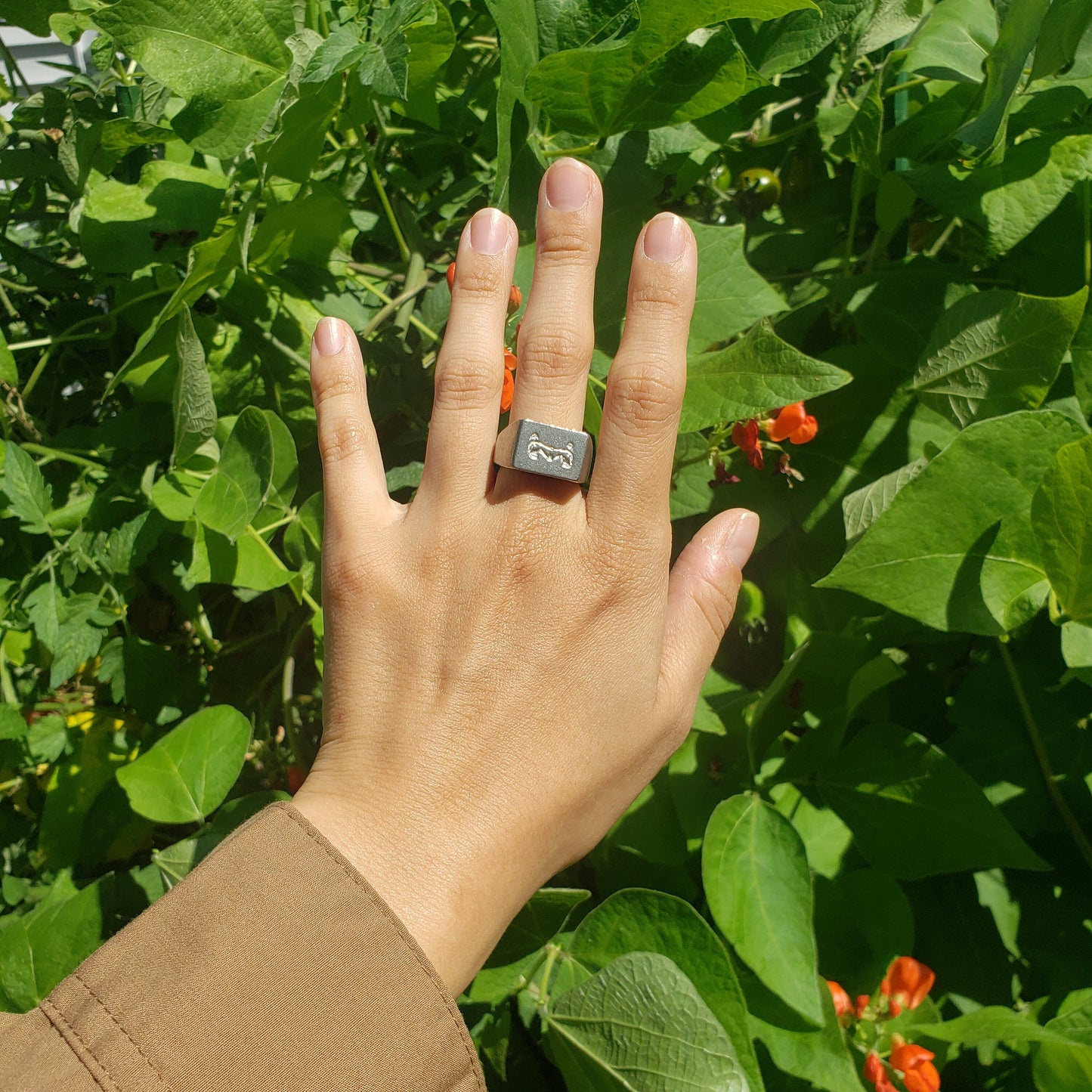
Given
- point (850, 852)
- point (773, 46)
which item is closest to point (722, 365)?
point (773, 46)

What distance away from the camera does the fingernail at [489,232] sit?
0.91 m

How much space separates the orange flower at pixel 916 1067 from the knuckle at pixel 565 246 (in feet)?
3.37

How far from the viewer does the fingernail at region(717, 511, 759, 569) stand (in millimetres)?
988

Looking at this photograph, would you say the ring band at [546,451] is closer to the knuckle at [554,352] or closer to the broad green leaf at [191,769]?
the knuckle at [554,352]

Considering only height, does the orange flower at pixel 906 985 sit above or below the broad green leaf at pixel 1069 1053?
below

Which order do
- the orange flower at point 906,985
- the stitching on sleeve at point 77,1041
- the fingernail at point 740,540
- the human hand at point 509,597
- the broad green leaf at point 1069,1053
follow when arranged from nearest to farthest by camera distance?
the stitching on sleeve at point 77,1041, the human hand at point 509,597, the broad green leaf at point 1069,1053, the fingernail at point 740,540, the orange flower at point 906,985

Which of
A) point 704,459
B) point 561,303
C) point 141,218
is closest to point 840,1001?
point 704,459

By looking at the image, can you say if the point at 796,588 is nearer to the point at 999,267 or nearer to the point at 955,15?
the point at 999,267

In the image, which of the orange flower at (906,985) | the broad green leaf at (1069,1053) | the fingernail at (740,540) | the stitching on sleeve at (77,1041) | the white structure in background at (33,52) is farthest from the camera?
the white structure in background at (33,52)

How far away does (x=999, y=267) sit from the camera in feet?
4.00

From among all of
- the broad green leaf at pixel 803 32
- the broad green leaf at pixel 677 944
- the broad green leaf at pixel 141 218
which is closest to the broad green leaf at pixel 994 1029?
the broad green leaf at pixel 677 944

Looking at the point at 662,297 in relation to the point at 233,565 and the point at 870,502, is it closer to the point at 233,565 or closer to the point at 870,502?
the point at 870,502

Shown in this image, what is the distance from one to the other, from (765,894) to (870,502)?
0.48 meters

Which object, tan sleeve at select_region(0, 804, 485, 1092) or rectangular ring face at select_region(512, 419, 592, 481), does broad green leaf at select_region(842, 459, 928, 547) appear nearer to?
rectangular ring face at select_region(512, 419, 592, 481)
